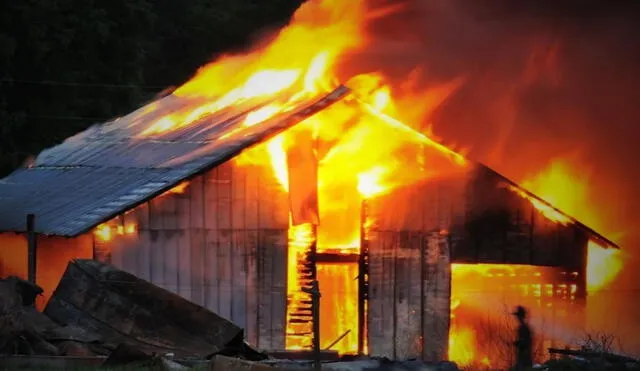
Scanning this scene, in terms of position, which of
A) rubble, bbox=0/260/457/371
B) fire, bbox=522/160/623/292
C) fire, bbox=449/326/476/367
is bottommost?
fire, bbox=449/326/476/367

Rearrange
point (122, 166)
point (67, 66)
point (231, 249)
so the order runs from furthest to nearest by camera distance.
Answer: point (67, 66), point (122, 166), point (231, 249)

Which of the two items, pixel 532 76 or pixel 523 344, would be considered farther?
pixel 532 76

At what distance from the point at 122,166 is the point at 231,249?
10.7 feet

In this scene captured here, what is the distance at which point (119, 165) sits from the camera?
26.0m

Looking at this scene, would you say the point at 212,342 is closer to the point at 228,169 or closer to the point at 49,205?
the point at 228,169

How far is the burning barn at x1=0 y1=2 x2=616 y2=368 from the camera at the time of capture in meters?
23.5

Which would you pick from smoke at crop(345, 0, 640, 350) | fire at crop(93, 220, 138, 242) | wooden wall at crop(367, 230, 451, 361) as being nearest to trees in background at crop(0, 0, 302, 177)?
smoke at crop(345, 0, 640, 350)

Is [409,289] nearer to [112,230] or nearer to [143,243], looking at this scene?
[143,243]

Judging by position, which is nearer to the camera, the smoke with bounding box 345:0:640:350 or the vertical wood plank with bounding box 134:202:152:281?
the vertical wood plank with bounding box 134:202:152:281

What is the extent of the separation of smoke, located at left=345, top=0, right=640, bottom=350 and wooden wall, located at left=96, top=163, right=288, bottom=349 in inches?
187

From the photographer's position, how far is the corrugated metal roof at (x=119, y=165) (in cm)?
2338

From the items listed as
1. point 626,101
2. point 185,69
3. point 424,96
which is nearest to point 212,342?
point 424,96

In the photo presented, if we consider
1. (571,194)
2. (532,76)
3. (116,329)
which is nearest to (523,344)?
(116,329)

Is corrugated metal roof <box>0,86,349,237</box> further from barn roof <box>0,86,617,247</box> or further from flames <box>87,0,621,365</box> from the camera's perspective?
flames <box>87,0,621,365</box>
